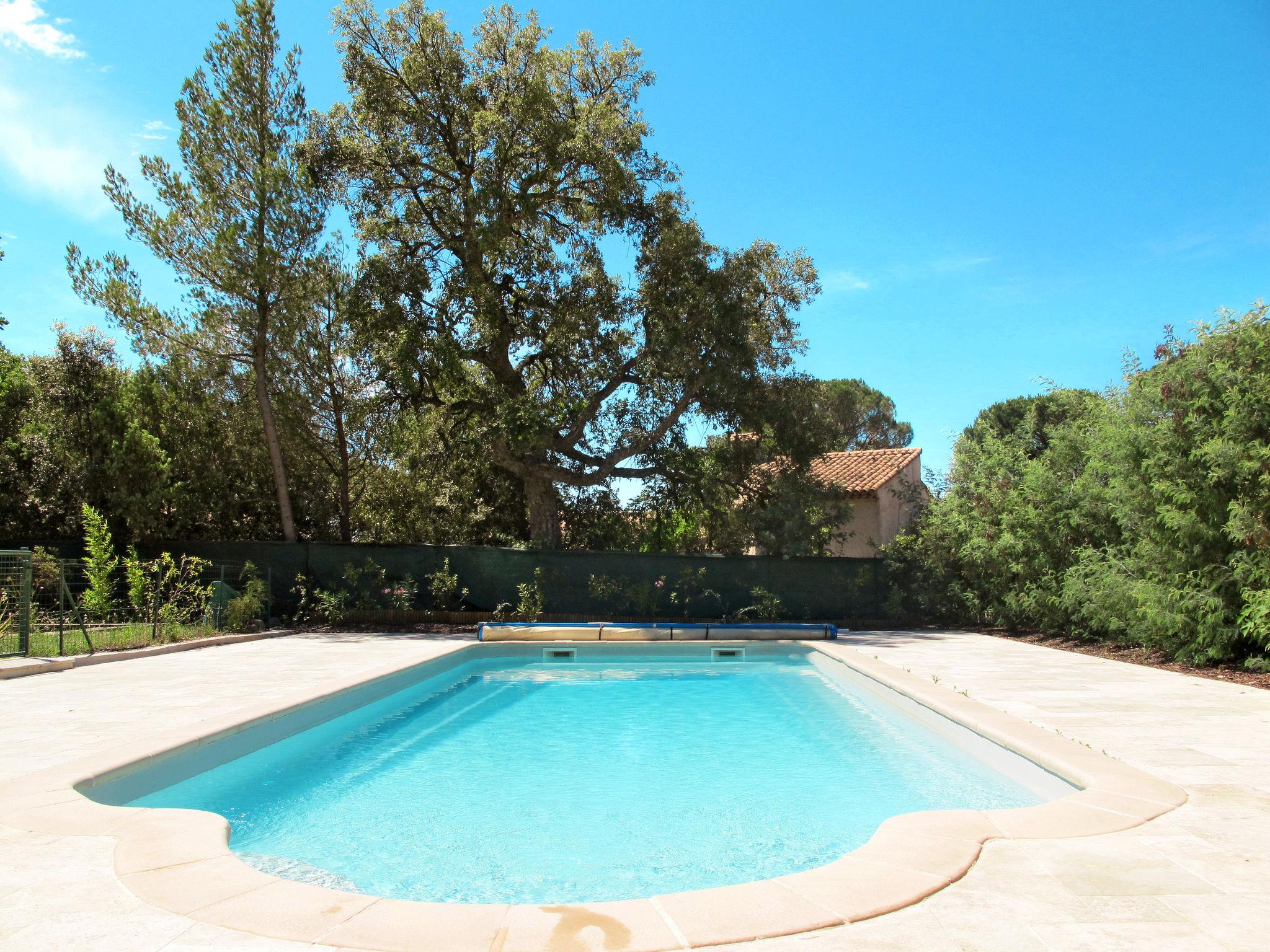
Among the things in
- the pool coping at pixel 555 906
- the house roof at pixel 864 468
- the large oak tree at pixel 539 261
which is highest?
the large oak tree at pixel 539 261

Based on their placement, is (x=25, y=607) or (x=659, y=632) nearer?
(x=25, y=607)

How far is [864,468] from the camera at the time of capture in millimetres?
23484

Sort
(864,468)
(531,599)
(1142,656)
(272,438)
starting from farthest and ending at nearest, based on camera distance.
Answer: (864,468), (272,438), (531,599), (1142,656)

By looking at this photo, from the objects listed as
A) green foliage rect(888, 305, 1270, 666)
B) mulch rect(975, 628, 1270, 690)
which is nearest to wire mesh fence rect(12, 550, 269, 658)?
green foliage rect(888, 305, 1270, 666)

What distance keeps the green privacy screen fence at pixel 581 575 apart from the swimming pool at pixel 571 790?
5587mm

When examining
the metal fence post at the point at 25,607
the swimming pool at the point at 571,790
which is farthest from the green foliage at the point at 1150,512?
the metal fence post at the point at 25,607

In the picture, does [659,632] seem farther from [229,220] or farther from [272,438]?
[229,220]

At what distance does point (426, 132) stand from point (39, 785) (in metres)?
14.9

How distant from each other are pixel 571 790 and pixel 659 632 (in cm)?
674

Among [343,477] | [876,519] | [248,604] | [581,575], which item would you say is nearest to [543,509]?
[581,575]

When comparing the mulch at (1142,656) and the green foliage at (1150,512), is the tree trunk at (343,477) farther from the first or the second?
the mulch at (1142,656)

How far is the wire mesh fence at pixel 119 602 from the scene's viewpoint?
941 centimetres

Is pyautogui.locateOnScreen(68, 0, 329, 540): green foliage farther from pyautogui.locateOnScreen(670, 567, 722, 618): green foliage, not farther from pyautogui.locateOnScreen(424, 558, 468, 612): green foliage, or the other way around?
pyautogui.locateOnScreen(670, 567, 722, 618): green foliage

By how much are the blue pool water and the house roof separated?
13.8 meters
